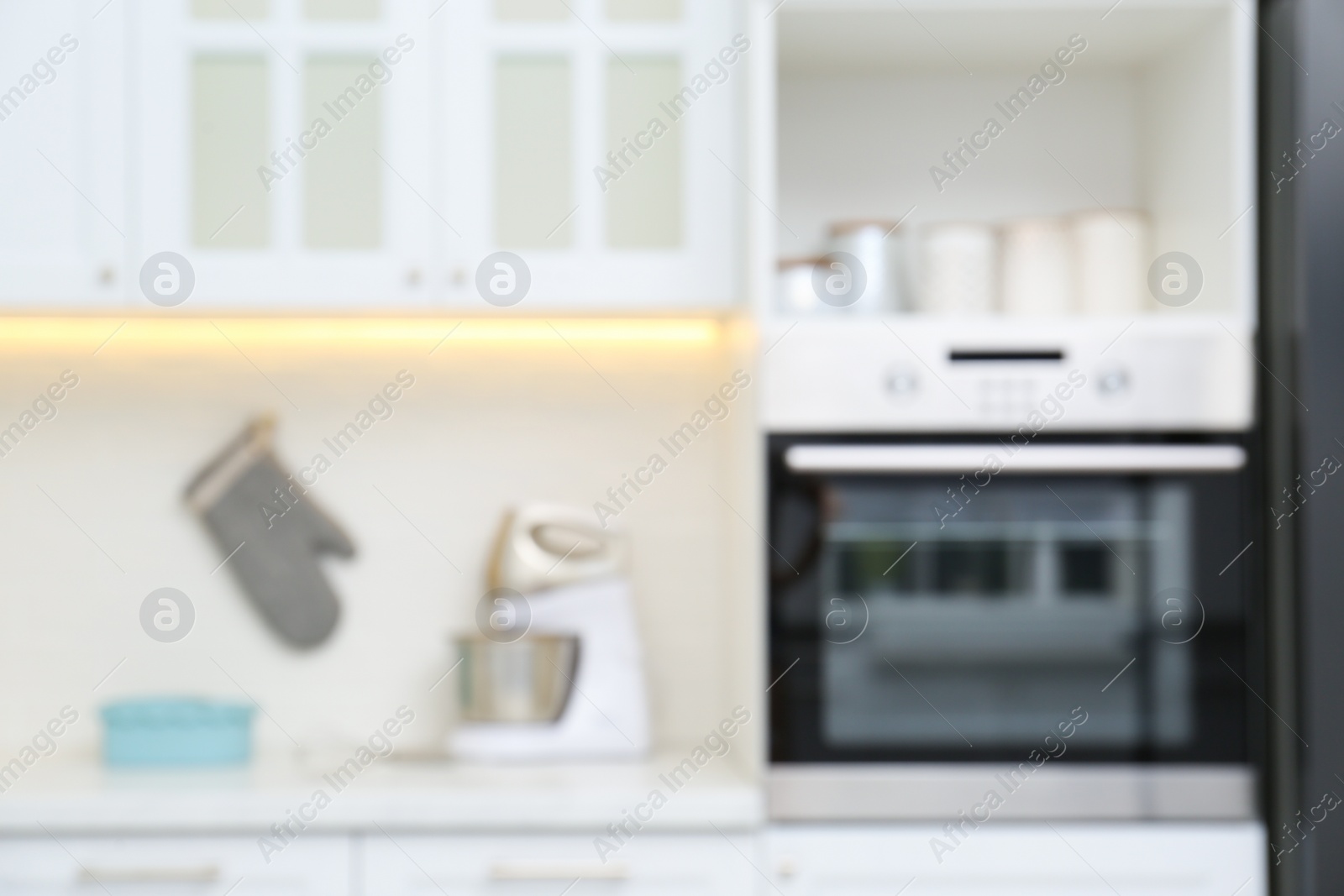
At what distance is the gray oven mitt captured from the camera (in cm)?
204

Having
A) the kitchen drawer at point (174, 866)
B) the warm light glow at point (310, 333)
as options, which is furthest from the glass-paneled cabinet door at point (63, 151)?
the kitchen drawer at point (174, 866)

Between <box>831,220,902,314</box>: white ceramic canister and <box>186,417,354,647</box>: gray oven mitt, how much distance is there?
98 centimetres

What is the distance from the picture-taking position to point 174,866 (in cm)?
159

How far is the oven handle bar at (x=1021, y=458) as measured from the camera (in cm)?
159

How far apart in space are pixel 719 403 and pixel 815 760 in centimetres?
69

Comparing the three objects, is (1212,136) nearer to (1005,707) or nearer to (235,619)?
(1005,707)

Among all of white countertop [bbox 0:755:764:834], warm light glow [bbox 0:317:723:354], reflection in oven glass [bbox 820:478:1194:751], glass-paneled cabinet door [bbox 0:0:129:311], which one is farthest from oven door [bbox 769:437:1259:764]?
glass-paneled cabinet door [bbox 0:0:129:311]

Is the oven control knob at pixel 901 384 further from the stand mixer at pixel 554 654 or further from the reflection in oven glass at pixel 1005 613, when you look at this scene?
the stand mixer at pixel 554 654

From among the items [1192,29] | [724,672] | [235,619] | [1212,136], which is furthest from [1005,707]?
[235,619]

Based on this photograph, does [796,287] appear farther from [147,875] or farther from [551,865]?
[147,875]

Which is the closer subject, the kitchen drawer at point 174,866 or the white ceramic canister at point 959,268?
the kitchen drawer at point 174,866

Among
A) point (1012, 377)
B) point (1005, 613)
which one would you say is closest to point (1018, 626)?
point (1005, 613)

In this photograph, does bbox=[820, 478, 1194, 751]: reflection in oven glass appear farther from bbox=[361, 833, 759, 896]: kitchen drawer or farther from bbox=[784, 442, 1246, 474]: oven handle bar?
bbox=[361, 833, 759, 896]: kitchen drawer

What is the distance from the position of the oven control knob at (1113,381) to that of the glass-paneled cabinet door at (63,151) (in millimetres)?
1395
